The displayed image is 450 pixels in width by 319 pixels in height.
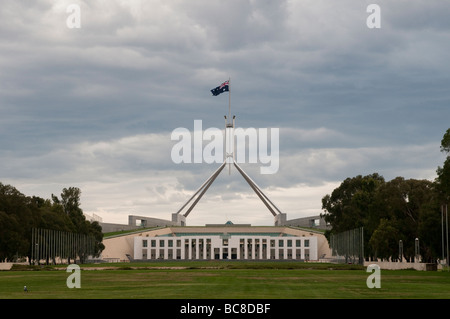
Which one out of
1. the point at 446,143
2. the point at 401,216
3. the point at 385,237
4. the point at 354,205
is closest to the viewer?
the point at 446,143

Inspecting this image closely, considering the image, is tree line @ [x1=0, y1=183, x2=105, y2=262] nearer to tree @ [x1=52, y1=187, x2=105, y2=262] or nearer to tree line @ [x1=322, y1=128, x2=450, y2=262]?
tree @ [x1=52, y1=187, x2=105, y2=262]

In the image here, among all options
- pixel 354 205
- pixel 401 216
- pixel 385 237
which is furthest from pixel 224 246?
pixel 385 237

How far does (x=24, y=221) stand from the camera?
3472 inches

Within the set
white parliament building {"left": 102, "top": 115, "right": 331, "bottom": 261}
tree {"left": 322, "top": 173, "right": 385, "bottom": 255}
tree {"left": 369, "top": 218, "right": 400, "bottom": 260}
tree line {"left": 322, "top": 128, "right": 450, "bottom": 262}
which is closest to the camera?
tree line {"left": 322, "top": 128, "right": 450, "bottom": 262}

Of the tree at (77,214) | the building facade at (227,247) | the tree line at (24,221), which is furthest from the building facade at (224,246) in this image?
the tree line at (24,221)

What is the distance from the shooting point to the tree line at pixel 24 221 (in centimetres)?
8262

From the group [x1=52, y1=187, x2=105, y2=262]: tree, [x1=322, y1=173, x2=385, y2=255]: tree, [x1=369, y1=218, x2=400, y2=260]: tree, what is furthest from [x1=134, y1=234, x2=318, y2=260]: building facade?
[x1=369, y1=218, x2=400, y2=260]: tree

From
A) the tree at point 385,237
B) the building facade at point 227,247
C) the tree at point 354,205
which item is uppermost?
the tree at point 354,205

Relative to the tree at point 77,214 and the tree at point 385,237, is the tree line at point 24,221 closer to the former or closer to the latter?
the tree at point 77,214

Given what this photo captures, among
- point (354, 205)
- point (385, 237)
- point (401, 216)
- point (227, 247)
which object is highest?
point (354, 205)

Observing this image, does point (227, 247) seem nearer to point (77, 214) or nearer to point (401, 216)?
point (77, 214)

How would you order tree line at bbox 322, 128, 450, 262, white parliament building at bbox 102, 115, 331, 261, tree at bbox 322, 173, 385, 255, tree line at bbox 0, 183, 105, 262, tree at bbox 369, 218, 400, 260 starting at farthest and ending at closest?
white parliament building at bbox 102, 115, 331, 261 → tree at bbox 322, 173, 385, 255 → tree line at bbox 0, 183, 105, 262 → tree at bbox 369, 218, 400, 260 → tree line at bbox 322, 128, 450, 262

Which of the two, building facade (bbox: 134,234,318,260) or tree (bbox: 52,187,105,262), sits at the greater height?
tree (bbox: 52,187,105,262)

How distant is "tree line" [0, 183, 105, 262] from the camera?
82.6 metres
